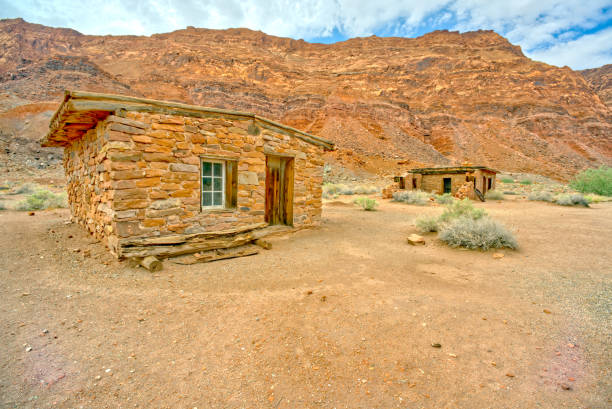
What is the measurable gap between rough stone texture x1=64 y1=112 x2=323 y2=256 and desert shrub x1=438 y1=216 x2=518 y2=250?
4473 mm

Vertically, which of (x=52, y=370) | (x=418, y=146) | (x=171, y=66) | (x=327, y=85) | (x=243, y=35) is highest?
(x=243, y=35)

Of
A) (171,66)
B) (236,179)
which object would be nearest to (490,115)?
(236,179)

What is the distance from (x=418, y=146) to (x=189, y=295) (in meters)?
41.0

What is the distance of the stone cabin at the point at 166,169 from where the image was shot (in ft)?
15.5

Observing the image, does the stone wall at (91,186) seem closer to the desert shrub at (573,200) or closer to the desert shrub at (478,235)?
the desert shrub at (478,235)

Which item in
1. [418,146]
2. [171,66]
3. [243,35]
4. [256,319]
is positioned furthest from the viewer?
[243,35]

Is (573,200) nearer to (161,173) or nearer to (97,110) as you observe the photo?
(161,173)

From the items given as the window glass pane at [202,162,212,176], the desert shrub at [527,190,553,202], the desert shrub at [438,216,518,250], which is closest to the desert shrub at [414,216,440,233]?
the desert shrub at [438,216,518,250]

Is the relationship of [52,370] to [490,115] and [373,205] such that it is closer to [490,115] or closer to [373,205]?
[373,205]

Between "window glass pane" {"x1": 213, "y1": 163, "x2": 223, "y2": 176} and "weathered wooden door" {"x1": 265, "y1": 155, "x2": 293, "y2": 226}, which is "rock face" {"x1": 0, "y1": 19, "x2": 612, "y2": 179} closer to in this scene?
Result: "weathered wooden door" {"x1": 265, "y1": 155, "x2": 293, "y2": 226}

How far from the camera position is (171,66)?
47.6 m

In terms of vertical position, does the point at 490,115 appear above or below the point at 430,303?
above

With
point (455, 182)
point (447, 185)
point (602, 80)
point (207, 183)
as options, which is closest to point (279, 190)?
point (207, 183)

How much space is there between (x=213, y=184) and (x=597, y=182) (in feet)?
88.2
